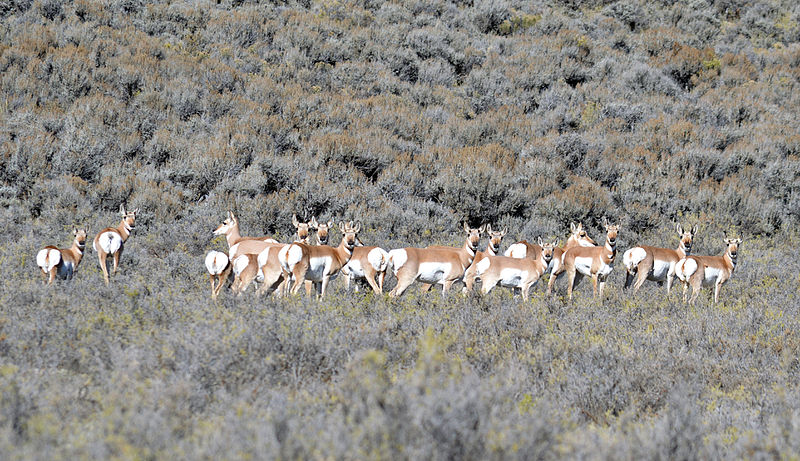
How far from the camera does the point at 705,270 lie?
1112cm

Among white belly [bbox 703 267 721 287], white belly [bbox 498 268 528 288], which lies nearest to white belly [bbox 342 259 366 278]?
white belly [bbox 498 268 528 288]

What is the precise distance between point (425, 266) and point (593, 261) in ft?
10.8

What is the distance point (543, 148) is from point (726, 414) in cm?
1400

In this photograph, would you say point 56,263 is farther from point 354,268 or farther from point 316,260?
point 354,268

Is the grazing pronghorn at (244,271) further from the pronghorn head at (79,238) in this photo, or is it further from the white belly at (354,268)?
the pronghorn head at (79,238)

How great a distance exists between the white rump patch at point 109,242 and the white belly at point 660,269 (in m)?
9.43

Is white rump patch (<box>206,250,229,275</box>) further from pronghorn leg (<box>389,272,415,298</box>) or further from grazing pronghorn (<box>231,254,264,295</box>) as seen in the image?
pronghorn leg (<box>389,272,415,298</box>)

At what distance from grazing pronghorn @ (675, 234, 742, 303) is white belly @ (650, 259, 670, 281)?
205 millimetres

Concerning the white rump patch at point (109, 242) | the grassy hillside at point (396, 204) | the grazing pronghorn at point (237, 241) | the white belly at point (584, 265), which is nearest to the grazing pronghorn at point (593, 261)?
the white belly at point (584, 265)

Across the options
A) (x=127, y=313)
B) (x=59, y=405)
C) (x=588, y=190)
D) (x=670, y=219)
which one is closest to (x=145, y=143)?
(x=127, y=313)

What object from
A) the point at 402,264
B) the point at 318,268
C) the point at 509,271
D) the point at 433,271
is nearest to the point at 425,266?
the point at 433,271

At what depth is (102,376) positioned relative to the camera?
502 cm

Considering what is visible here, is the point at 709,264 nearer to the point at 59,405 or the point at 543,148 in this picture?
the point at 543,148

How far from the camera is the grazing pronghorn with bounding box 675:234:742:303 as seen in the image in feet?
36.4
